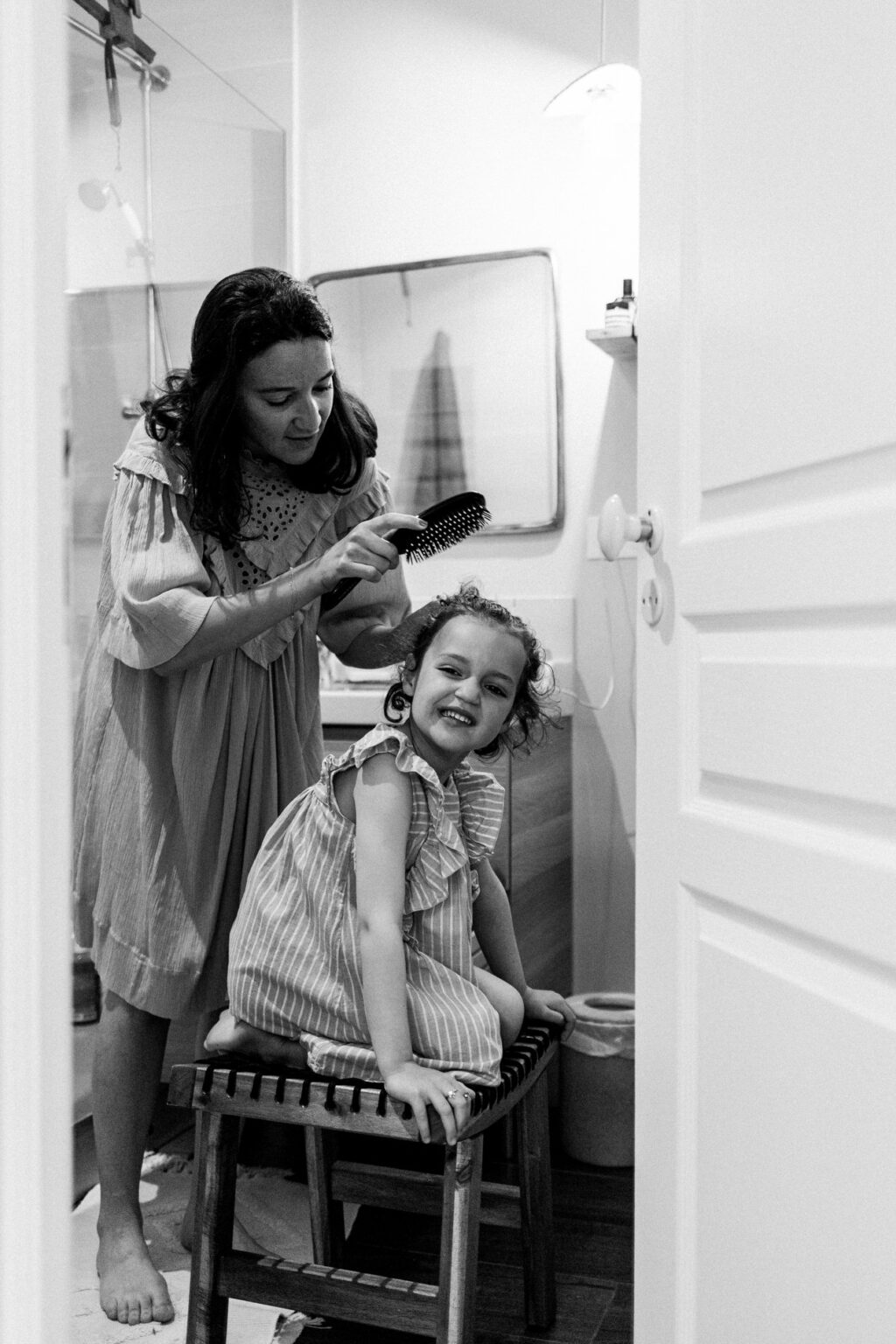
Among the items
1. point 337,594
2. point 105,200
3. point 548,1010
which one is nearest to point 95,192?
point 105,200

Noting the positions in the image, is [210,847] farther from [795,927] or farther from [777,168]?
[777,168]

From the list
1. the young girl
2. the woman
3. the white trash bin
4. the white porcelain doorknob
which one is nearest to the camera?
the white porcelain doorknob

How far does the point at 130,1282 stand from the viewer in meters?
1.48

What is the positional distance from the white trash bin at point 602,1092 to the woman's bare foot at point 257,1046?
82 centimetres

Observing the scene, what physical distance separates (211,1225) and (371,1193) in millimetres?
256

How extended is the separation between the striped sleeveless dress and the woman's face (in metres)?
0.41

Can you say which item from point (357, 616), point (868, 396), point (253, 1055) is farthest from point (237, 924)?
point (868, 396)

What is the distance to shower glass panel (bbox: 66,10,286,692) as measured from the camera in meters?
2.25

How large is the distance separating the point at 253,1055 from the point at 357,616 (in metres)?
0.60

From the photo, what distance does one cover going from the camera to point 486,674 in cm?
136

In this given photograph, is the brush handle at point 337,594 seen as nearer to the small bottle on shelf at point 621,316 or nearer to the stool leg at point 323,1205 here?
the stool leg at point 323,1205

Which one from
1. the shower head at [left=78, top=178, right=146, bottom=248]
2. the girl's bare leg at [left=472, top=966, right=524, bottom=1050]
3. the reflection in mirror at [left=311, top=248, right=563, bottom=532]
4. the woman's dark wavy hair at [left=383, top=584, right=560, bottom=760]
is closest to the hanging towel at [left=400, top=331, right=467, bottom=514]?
the reflection in mirror at [left=311, top=248, right=563, bottom=532]

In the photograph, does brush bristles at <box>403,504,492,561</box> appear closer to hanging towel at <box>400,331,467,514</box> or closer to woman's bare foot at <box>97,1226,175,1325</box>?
woman's bare foot at <box>97,1226,175,1325</box>

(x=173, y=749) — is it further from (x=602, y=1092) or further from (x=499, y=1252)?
(x=602, y=1092)
